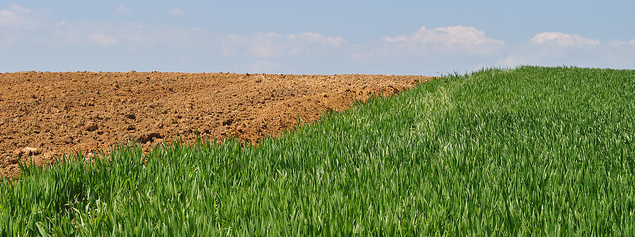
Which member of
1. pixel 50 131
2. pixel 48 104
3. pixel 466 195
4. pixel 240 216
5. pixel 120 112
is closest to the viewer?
pixel 240 216

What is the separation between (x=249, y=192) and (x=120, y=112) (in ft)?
14.8

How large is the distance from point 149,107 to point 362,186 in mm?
4969

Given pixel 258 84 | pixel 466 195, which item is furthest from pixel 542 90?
pixel 466 195

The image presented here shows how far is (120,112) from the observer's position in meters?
6.72

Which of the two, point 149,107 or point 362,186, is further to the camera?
point 149,107

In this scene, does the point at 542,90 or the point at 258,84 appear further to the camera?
the point at 258,84

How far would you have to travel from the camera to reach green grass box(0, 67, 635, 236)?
2.37 m

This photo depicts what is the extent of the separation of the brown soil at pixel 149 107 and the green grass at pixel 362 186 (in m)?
1.00

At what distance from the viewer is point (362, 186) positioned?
2980 millimetres

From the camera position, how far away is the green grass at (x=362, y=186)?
2367mm

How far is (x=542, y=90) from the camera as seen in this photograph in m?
8.72

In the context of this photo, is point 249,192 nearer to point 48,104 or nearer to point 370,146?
point 370,146

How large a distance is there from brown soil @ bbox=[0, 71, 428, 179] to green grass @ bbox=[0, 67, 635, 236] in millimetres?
999

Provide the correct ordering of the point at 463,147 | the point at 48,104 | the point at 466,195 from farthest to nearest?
the point at 48,104, the point at 463,147, the point at 466,195
